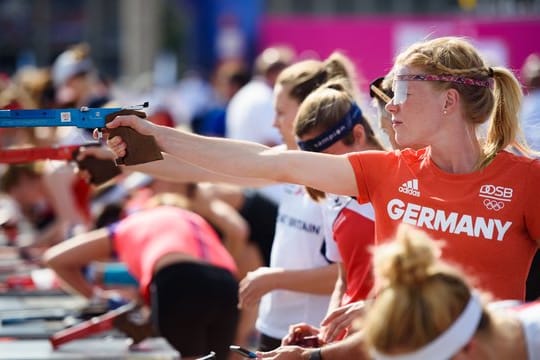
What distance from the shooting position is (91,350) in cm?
622

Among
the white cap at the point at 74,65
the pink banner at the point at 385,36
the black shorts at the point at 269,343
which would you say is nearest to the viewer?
the black shorts at the point at 269,343

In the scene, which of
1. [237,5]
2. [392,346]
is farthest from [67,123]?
[237,5]

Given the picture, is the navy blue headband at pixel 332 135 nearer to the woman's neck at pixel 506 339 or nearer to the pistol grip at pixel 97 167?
the pistol grip at pixel 97 167

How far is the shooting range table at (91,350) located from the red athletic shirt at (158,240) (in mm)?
309

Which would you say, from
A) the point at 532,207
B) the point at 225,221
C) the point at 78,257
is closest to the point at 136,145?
the point at 532,207

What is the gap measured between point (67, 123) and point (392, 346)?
1.39m

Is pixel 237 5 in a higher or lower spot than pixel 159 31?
higher

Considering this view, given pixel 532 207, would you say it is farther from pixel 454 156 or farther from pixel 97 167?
pixel 97 167

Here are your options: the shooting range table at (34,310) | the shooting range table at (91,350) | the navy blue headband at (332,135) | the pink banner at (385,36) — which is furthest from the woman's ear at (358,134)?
the pink banner at (385,36)

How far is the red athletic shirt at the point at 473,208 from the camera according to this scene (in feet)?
11.4

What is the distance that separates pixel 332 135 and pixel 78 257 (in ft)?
8.72

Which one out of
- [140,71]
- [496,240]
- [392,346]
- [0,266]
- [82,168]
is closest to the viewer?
[392,346]

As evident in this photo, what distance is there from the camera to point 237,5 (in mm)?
24516

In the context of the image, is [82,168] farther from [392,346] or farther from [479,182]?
[392,346]
